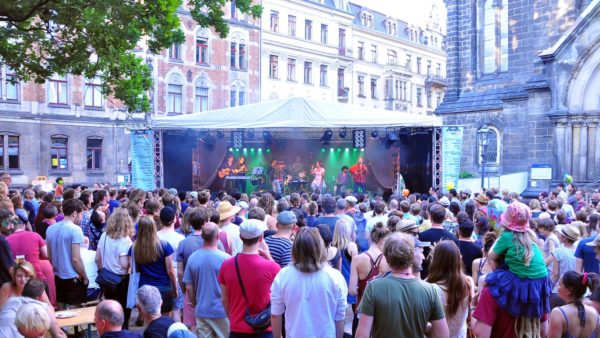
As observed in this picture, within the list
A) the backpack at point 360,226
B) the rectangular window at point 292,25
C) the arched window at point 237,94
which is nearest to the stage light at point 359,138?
the backpack at point 360,226

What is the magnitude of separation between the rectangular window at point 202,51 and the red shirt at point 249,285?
1274 inches

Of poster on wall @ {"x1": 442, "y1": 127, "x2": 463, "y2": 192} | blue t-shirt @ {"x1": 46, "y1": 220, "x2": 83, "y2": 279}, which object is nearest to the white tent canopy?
poster on wall @ {"x1": 442, "y1": 127, "x2": 463, "y2": 192}

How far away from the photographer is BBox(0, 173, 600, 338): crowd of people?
12.4 ft

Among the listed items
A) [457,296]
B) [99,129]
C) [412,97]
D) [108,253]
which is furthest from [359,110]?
[412,97]

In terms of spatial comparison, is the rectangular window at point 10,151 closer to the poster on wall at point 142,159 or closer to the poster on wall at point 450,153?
the poster on wall at point 142,159

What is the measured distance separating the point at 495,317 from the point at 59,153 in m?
29.4

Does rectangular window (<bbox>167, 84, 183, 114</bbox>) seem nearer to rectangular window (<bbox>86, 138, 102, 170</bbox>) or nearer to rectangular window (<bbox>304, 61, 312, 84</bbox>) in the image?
rectangular window (<bbox>86, 138, 102, 170</bbox>)

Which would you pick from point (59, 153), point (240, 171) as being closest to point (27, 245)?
point (240, 171)

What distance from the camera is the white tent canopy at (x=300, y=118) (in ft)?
58.2

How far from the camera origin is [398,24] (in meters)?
50.8

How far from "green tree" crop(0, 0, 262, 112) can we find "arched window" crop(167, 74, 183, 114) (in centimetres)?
2283

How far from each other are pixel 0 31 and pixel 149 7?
133 inches

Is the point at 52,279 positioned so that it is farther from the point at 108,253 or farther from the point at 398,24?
the point at 398,24

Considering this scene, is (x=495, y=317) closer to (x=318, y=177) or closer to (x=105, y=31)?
(x=105, y=31)
